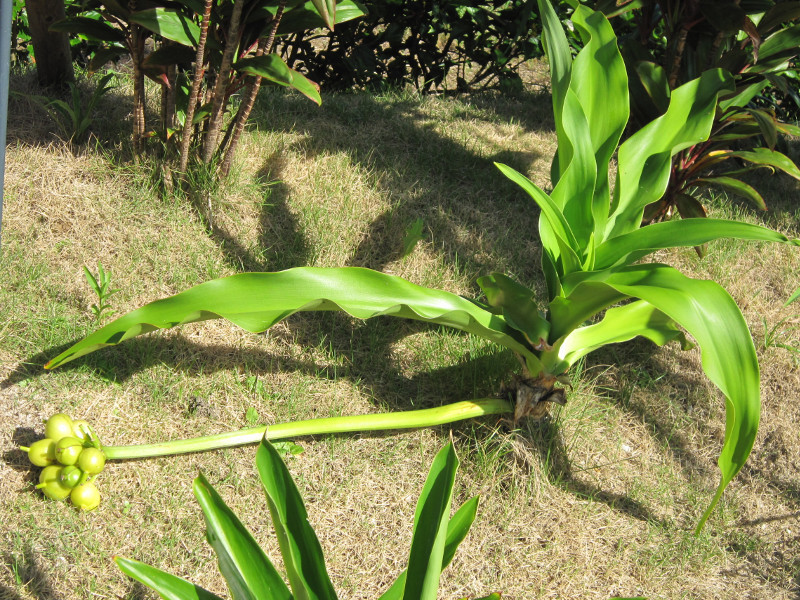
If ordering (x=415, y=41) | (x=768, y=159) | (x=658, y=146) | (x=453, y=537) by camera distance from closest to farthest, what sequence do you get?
(x=453, y=537) → (x=658, y=146) → (x=768, y=159) → (x=415, y=41)

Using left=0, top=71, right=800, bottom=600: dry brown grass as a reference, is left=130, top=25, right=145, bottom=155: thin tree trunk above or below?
above

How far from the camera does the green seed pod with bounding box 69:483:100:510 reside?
2.11 m

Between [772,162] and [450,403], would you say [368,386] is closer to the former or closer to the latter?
[450,403]

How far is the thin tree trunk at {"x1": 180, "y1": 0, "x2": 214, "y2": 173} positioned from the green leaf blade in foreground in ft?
2.85

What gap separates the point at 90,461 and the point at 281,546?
32.3 inches

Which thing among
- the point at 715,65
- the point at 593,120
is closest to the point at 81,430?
the point at 593,120

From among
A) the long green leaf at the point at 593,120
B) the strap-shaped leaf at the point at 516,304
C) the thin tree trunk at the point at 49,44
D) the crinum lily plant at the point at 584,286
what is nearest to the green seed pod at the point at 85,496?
the crinum lily plant at the point at 584,286

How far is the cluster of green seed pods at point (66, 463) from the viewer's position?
2094 millimetres

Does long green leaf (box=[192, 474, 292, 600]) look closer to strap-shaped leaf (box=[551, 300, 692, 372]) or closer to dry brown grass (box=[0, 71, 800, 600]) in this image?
dry brown grass (box=[0, 71, 800, 600])

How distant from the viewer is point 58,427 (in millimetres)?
2123

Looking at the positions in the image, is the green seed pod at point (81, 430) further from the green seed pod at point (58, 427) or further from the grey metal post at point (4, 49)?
the grey metal post at point (4, 49)

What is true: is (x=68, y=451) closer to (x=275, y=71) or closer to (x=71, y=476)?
(x=71, y=476)

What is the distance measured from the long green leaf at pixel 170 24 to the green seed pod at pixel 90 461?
144cm

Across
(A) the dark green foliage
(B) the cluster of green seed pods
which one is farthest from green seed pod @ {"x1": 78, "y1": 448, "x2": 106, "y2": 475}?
(A) the dark green foliage
